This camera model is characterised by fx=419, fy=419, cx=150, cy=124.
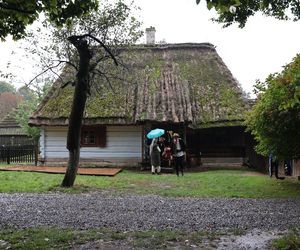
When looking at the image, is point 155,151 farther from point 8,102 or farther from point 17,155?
point 8,102

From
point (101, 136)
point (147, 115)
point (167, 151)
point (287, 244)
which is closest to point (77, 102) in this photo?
point (147, 115)

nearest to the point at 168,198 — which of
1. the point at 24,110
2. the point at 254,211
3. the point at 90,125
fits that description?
the point at 254,211

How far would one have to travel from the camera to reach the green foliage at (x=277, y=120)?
12.8 m

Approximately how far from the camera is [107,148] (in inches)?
906

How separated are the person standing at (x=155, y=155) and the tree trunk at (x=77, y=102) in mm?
5879

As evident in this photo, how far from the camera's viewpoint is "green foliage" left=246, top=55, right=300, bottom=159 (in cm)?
1284

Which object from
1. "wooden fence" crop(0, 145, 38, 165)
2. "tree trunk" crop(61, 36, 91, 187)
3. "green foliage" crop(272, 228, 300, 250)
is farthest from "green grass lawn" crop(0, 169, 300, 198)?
"wooden fence" crop(0, 145, 38, 165)

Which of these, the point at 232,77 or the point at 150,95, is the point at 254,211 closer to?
the point at 150,95

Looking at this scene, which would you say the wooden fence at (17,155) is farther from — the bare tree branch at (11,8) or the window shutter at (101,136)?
the bare tree branch at (11,8)

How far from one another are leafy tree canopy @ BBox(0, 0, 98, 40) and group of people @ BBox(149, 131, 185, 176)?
407 inches

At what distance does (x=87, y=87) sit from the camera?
13961 millimetres

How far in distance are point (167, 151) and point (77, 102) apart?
327 inches

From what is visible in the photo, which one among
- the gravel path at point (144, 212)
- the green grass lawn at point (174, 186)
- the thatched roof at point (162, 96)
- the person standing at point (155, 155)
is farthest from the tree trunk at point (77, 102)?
the thatched roof at point (162, 96)

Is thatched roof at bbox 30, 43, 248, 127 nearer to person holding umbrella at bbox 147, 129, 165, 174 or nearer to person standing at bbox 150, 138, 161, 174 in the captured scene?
person holding umbrella at bbox 147, 129, 165, 174
